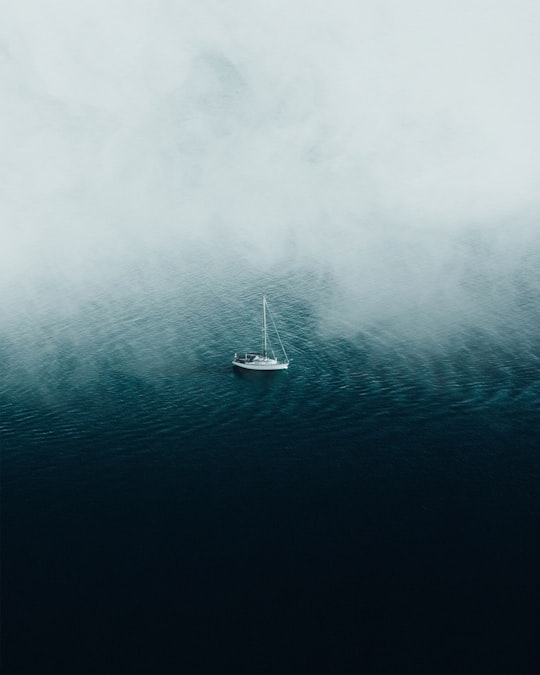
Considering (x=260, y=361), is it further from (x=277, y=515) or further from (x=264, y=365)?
(x=277, y=515)

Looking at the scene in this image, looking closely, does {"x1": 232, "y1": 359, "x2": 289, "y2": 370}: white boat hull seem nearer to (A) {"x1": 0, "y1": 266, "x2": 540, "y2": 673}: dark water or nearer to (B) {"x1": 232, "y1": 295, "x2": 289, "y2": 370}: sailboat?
(B) {"x1": 232, "y1": 295, "x2": 289, "y2": 370}: sailboat

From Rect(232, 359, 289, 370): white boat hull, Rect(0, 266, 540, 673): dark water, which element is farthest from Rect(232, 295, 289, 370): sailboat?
Rect(0, 266, 540, 673): dark water

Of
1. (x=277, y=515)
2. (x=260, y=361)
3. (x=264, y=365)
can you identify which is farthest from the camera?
(x=260, y=361)

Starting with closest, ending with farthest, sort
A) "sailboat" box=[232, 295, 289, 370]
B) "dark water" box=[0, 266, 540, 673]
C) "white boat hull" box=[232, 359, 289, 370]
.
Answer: "dark water" box=[0, 266, 540, 673] → "white boat hull" box=[232, 359, 289, 370] → "sailboat" box=[232, 295, 289, 370]

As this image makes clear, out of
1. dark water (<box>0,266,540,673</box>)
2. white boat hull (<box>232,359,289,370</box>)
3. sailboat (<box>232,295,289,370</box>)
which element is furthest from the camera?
sailboat (<box>232,295,289,370</box>)

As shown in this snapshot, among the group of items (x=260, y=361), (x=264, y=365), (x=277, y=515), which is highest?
(x=260, y=361)

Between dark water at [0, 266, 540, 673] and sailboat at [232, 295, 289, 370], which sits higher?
sailboat at [232, 295, 289, 370]

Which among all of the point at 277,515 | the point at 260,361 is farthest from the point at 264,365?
the point at 277,515

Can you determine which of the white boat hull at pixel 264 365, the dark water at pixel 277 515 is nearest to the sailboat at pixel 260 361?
the white boat hull at pixel 264 365
